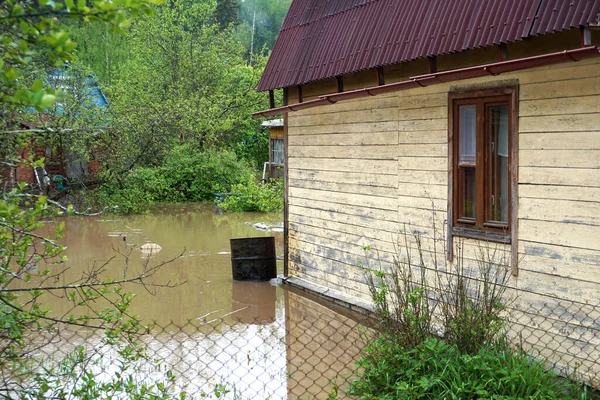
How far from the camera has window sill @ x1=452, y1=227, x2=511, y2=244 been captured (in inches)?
321

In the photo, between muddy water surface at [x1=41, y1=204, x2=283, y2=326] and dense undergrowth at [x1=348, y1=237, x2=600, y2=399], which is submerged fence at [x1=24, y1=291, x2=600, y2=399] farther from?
muddy water surface at [x1=41, y1=204, x2=283, y2=326]

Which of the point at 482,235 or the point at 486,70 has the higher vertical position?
the point at 486,70

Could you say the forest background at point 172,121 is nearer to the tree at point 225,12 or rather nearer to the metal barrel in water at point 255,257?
the metal barrel in water at point 255,257

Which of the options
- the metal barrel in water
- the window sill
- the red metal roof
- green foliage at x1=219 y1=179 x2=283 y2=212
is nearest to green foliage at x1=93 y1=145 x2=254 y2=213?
green foliage at x1=219 y1=179 x2=283 y2=212

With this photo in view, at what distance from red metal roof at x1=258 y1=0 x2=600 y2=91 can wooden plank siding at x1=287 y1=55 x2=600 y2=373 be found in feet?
1.76

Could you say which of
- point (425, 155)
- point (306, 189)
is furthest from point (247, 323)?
point (425, 155)

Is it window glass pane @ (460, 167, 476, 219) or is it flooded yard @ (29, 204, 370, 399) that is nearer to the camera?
flooded yard @ (29, 204, 370, 399)

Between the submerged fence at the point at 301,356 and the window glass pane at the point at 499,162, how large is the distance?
4.01ft

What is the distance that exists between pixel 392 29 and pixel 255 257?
235 inches

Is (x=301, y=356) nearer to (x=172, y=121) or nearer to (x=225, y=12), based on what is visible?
(x=172, y=121)

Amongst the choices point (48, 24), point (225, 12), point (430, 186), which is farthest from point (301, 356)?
point (225, 12)

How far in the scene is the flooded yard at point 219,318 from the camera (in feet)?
25.2

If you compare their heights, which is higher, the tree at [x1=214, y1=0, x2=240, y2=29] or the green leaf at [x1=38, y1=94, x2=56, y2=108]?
the tree at [x1=214, y1=0, x2=240, y2=29]

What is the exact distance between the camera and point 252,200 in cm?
2753
